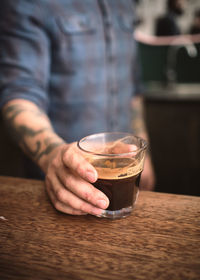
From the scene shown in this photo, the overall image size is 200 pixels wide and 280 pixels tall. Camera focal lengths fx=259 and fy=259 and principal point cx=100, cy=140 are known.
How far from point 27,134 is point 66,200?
483mm

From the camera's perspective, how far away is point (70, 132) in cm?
151

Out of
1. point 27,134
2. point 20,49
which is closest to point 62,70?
point 20,49

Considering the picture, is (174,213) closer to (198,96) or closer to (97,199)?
(97,199)

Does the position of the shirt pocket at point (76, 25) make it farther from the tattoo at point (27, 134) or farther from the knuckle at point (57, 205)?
the knuckle at point (57, 205)

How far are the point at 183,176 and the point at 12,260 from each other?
2953 millimetres

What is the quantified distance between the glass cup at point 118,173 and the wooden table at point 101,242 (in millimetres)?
31

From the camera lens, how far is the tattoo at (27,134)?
0.93m

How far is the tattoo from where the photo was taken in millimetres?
928

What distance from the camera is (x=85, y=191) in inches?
24.4

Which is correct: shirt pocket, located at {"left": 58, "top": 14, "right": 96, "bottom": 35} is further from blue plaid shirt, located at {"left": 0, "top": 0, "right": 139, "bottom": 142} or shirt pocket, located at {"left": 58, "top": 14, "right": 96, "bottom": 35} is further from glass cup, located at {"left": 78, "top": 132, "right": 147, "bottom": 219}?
glass cup, located at {"left": 78, "top": 132, "right": 147, "bottom": 219}

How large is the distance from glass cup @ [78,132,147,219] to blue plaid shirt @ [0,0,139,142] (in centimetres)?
69

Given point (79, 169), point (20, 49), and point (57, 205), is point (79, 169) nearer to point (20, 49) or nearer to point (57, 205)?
point (57, 205)

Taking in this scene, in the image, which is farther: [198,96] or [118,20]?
[198,96]

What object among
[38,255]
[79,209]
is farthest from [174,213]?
[38,255]
